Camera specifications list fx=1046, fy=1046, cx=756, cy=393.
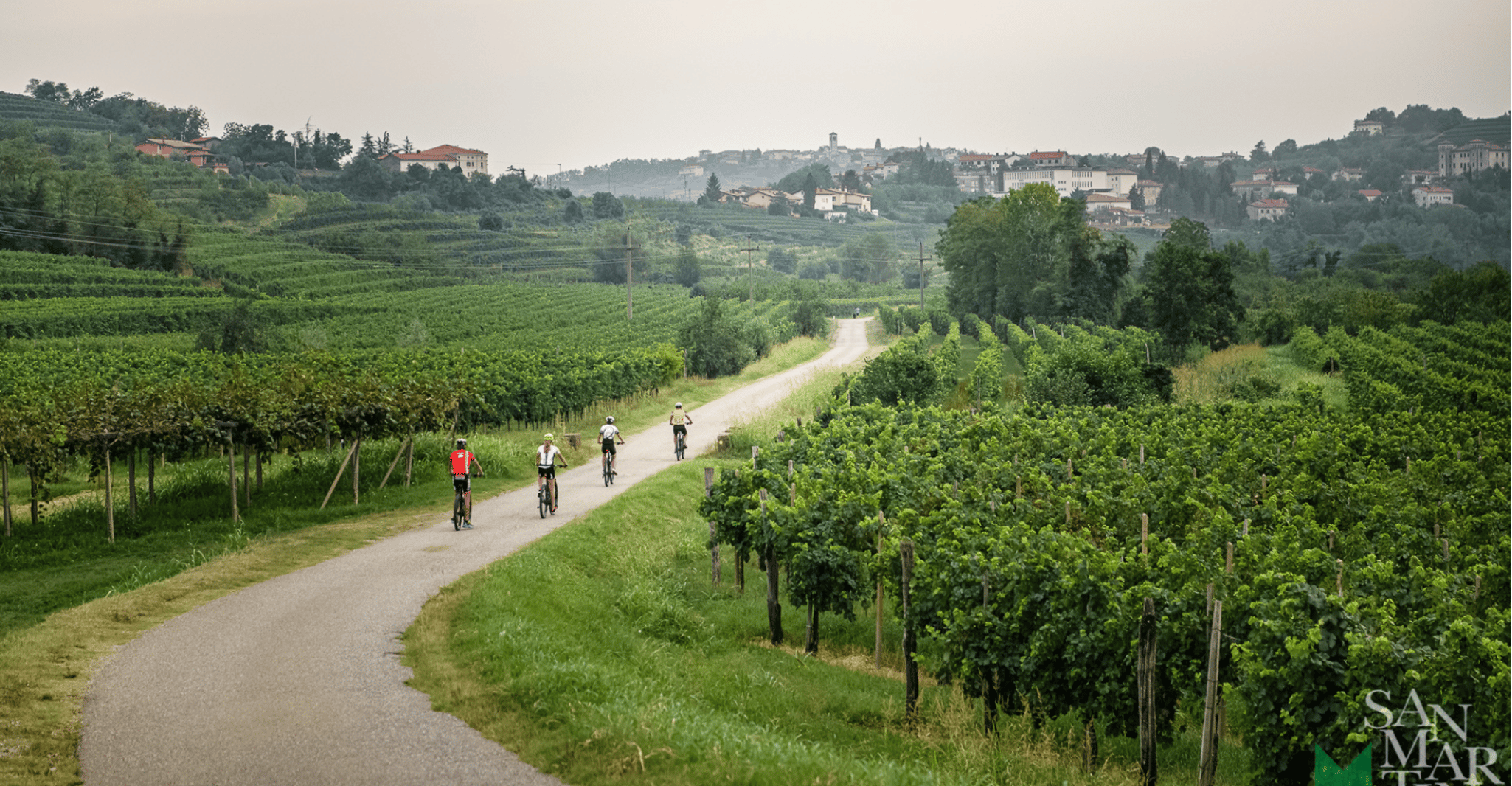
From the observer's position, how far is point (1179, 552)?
1137 cm

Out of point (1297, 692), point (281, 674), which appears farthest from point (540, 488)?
point (1297, 692)

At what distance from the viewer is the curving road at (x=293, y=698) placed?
29.3ft

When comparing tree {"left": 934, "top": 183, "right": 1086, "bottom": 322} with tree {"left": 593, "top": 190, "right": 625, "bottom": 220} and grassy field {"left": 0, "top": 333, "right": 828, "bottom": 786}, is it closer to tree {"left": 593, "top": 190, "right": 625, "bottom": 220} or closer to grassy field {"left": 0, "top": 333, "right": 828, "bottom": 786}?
grassy field {"left": 0, "top": 333, "right": 828, "bottom": 786}

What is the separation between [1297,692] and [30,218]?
9565 cm

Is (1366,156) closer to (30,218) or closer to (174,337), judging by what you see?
(174,337)

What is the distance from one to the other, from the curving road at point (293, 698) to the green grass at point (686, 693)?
0.49 meters

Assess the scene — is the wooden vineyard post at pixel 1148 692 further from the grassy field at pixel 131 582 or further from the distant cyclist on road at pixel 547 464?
the distant cyclist on road at pixel 547 464

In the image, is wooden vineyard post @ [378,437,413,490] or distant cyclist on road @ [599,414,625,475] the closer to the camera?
wooden vineyard post @ [378,437,413,490]

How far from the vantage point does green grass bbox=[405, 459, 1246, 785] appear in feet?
29.6

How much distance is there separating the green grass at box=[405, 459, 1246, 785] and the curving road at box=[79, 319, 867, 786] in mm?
487

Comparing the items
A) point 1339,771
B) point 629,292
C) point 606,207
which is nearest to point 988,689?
point 1339,771

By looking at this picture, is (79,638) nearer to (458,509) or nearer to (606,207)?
(458,509)

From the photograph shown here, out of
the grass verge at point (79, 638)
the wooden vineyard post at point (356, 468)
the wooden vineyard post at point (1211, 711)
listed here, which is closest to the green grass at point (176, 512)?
the wooden vineyard post at point (356, 468)

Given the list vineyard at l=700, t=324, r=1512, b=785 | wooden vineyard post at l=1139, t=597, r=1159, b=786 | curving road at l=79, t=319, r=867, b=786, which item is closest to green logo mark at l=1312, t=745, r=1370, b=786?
vineyard at l=700, t=324, r=1512, b=785
